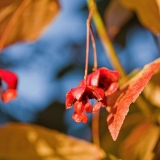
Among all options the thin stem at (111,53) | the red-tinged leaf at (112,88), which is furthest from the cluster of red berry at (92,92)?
the thin stem at (111,53)

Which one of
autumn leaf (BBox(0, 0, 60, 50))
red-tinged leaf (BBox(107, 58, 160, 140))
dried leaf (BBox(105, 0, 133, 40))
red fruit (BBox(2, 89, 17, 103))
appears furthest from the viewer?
dried leaf (BBox(105, 0, 133, 40))

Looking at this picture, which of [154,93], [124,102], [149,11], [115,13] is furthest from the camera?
[115,13]

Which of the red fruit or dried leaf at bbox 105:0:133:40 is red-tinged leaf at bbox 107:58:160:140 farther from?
dried leaf at bbox 105:0:133:40

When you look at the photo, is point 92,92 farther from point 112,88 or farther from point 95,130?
Result: point 95,130

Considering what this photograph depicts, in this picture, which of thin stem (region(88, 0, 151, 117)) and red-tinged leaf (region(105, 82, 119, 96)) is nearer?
red-tinged leaf (region(105, 82, 119, 96))

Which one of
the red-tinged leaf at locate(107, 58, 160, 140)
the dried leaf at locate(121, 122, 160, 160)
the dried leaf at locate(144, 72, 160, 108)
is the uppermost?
the red-tinged leaf at locate(107, 58, 160, 140)

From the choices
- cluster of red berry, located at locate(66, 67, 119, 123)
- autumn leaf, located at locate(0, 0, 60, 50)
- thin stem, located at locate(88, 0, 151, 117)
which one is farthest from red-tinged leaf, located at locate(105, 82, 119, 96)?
autumn leaf, located at locate(0, 0, 60, 50)

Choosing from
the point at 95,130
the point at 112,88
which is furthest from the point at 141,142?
the point at 112,88
